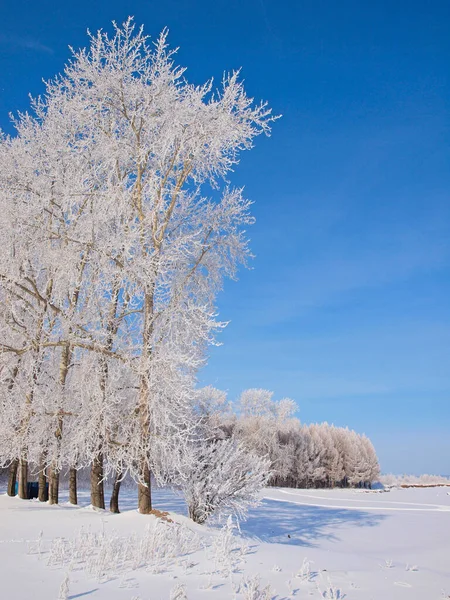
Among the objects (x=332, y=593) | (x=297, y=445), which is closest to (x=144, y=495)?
(x=332, y=593)

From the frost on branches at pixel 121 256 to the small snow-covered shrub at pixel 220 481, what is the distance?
5.14 feet

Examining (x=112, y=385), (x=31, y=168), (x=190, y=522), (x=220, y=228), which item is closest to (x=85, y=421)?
(x=112, y=385)

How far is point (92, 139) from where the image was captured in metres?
13.1

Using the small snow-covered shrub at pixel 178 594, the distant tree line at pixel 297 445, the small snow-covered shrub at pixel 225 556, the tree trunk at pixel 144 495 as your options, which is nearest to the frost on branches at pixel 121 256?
the tree trunk at pixel 144 495

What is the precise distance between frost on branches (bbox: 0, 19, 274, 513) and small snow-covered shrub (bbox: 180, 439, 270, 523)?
1.57 meters

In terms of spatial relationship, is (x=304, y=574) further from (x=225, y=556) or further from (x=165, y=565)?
(x=165, y=565)

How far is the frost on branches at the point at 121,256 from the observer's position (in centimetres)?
1074

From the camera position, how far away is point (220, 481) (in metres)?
12.5

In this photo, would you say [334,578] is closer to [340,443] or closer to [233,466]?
[233,466]

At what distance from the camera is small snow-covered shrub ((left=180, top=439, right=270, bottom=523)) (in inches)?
488

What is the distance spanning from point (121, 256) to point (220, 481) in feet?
19.6

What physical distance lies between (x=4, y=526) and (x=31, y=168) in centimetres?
891

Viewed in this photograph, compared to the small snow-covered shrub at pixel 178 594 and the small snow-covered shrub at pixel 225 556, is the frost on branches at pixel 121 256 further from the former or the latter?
the small snow-covered shrub at pixel 178 594

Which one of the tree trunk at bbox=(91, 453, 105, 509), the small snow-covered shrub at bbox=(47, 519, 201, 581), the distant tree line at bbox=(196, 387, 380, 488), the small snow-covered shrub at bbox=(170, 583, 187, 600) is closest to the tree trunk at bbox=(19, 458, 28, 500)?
the tree trunk at bbox=(91, 453, 105, 509)
